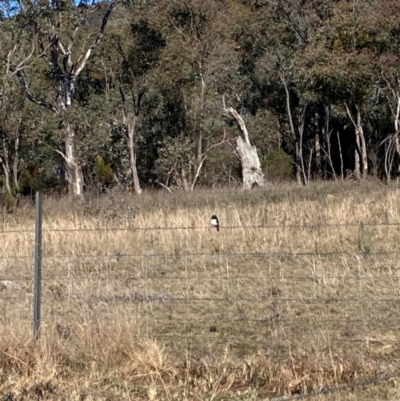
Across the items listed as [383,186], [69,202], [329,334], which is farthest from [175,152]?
[329,334]

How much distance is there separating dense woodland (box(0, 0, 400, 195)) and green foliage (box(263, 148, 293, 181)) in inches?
2.7

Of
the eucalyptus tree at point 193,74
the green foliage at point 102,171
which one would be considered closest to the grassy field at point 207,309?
the eucalyptus tree at point 193,74

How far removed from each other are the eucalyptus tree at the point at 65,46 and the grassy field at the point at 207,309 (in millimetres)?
12999

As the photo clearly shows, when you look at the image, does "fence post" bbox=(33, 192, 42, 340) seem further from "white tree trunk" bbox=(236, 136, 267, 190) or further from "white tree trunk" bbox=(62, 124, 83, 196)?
"white tree trunk" bbox=(62, 124, 83, 196)

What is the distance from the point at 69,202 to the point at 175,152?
11283 millimetres

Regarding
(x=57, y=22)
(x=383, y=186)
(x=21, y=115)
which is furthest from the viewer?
(x=21, y=115)

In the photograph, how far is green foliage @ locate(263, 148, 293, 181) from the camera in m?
32.9

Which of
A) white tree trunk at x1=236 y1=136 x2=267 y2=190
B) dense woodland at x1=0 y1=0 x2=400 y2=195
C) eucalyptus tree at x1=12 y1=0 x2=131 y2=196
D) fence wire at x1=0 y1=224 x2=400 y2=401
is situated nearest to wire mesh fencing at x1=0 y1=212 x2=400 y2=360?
fence wire at x1=0 y1=224 x2=400 y2=401

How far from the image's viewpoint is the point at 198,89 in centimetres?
Answer: 3441

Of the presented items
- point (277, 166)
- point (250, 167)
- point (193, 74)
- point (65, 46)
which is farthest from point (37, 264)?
point (193, 74)

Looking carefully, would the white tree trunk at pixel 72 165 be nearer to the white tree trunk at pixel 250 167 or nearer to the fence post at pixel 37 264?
the white tree trunk at pixel 250 167

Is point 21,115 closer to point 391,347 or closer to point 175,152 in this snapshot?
point 175,152

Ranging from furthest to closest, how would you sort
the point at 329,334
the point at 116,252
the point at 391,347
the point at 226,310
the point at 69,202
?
1. the point at 69,202
2. the point at 116,252
3. the point at 226,310
4. the point at 329,334
5. the point at 391,347

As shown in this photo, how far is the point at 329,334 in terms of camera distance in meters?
7.28
